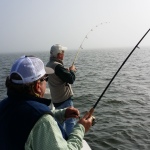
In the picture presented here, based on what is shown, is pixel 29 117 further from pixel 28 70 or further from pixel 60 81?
pixel 60 81

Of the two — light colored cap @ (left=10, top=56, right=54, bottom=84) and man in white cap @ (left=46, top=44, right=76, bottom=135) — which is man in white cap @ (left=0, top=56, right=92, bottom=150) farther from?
man in white cap @ (left=46, top=44, right=76, bottom=135)

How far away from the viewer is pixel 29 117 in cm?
197

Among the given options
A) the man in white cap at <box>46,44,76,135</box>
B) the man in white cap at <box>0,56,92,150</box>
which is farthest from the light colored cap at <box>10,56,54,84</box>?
the man in white cap at <box>46,44,76,135</box>

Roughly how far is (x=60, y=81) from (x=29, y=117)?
3.30 m

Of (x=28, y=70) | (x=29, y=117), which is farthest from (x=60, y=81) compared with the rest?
(x=29, y=117)

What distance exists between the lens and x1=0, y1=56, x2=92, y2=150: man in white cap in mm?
1950

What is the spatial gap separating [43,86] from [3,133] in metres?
0.53

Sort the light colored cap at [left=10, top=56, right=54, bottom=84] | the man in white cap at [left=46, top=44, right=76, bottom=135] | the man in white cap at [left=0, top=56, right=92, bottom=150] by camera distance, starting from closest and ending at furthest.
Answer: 1. the man in white cap at [left=0, top=56, right=92, bottom=150]
2. the light colored cap at [left=10, top=56, right=54, bottom=84]
3. the man in white cap at [left=46, top=44, right=76, bottom=135]

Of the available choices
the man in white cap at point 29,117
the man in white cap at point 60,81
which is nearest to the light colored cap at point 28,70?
the man in white cap at point 29,117

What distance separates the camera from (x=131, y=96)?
12578 millimetres

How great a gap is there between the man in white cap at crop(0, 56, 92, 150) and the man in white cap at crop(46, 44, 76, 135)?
274 centimetres

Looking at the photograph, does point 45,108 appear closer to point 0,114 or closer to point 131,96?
point 0,114

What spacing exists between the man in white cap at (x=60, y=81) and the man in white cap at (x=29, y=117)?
9.00 ft

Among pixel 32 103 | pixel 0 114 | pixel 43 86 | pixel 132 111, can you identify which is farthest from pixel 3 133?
pixel 132 111
